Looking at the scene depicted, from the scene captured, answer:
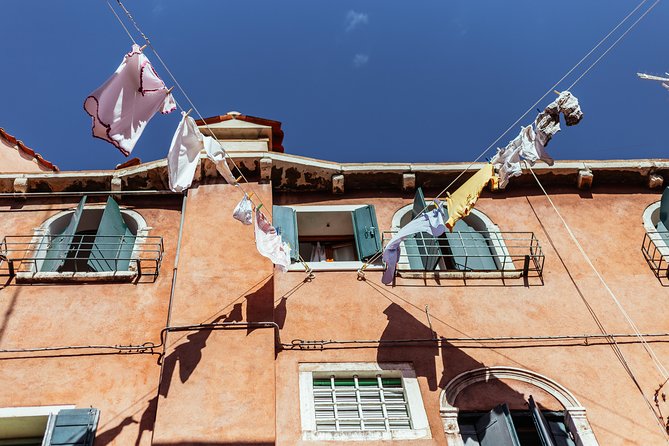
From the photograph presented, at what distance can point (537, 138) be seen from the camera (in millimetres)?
9711

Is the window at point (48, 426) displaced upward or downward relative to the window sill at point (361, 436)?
upward

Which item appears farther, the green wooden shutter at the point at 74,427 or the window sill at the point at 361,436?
the window sill at the point at 361,436

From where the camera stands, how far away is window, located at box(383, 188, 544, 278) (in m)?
10.5

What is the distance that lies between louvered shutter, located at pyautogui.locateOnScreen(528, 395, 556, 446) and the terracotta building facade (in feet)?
0.10

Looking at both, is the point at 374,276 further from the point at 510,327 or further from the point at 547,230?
the point at 547,230

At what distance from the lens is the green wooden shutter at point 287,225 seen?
1077 centimetres

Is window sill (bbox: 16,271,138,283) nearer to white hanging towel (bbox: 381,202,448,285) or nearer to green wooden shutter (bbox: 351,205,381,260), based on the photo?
green wooden shutter (bbox: 351,205,381,260)

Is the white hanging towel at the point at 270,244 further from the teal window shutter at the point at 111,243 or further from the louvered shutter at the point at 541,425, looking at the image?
the louvered shutter at the point at 541,425

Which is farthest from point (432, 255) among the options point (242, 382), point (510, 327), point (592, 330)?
point (242, 382)

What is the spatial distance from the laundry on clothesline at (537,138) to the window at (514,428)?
10.9ft

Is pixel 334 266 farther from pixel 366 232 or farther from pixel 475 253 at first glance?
pixel 475 253

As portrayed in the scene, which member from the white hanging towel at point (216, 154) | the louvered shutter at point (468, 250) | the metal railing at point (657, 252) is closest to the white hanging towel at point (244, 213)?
the white hanging towel at point (216, 154)

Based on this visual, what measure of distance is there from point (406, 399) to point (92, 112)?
527 cm

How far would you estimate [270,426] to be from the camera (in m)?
7.84
